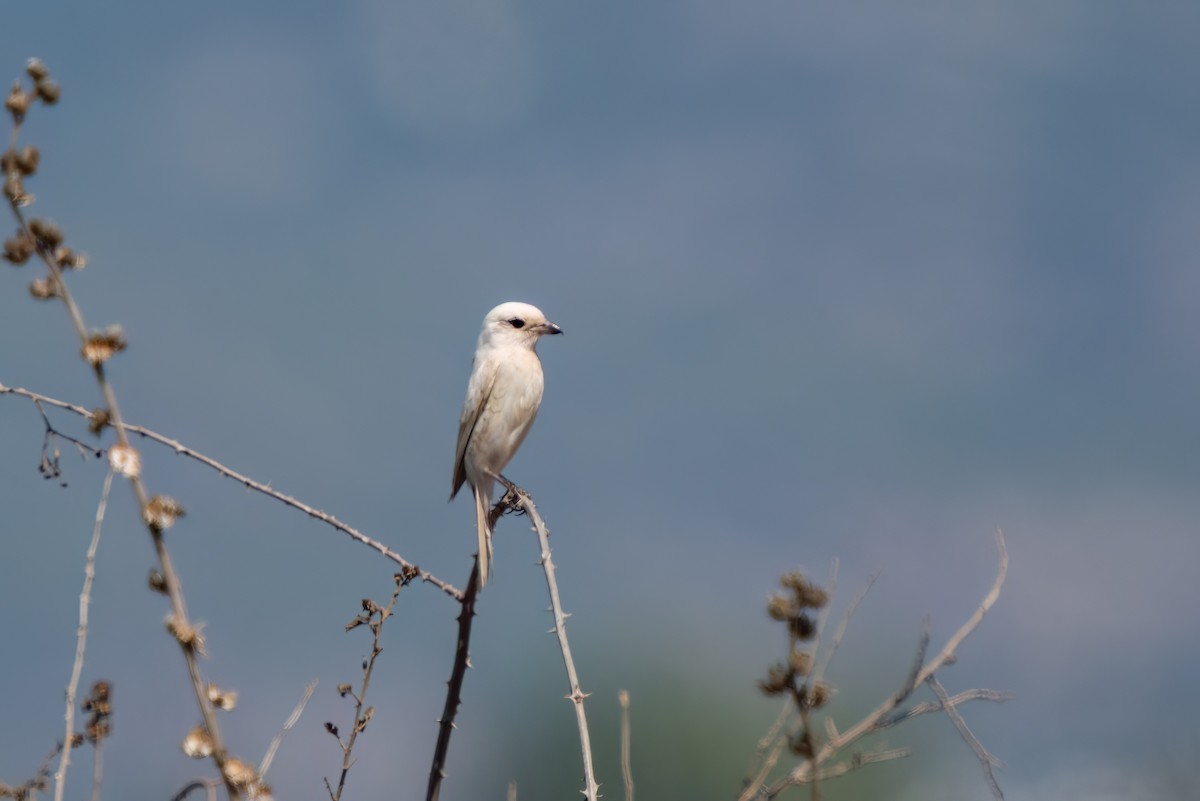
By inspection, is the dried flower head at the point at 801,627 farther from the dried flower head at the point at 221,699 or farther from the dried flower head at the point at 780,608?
the dried flower head at the point at 221,699

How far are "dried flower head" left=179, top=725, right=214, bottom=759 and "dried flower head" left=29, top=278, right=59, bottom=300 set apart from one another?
66 centimetres

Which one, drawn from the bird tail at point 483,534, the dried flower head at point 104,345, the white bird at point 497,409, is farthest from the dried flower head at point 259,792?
the white bird at point 497,409

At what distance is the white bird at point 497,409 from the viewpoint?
6027 mm

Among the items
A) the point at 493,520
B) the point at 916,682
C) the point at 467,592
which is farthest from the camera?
the point at 493,520

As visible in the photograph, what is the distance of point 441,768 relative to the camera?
2863mm

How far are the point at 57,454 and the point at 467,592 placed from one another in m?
1.18

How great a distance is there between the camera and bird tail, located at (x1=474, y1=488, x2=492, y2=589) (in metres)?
4.03

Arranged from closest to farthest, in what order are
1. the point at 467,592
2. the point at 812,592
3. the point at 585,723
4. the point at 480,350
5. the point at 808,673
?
the point at 808,673, the point at 812,592, the point at 585,723, the point at 467,592, the point at 480,350

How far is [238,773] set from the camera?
163 cm

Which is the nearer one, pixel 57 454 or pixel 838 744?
pixel 838 744

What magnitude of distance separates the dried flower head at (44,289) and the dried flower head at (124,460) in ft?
0.88

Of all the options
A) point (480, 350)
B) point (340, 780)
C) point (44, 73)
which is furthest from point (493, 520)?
point (44, 73)

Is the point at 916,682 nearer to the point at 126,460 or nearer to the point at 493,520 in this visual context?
the point at 126,460

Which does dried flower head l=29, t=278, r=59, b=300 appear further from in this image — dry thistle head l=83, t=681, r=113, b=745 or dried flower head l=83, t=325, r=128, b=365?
dry thistle head l=83, t=681, r=113, b=745
